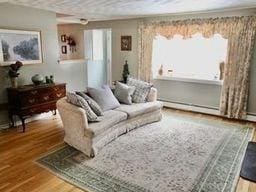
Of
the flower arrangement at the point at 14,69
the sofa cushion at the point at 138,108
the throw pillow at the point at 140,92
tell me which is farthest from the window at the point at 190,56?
the flower arrangement at the point at 14,69

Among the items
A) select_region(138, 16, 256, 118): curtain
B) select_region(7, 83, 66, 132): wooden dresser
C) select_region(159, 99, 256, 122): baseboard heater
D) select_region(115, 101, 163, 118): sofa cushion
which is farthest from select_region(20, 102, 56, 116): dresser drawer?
select_region(138, 16, 256, 118): curtain

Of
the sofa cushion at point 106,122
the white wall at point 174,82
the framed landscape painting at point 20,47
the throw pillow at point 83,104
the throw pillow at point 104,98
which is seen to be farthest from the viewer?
the white wall at point 174,82

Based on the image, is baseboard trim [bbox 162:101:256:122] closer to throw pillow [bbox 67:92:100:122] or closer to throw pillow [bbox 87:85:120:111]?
throw pillow [bbox 87:85:120:111]

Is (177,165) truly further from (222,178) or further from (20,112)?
(20,112)

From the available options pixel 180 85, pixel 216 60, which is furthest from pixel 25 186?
pixel 216 60

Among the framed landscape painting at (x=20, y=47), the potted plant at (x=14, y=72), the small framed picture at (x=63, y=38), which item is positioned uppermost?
the small framed picture at (x=63, y=38)

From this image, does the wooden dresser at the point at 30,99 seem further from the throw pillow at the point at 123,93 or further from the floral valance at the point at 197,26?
the floral valance at the point at 197,26

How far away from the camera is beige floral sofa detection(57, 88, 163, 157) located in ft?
10.1

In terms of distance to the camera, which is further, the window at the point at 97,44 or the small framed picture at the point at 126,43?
the window at the point at 97,44

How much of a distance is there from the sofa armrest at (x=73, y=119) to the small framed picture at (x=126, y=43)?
10.3 feet

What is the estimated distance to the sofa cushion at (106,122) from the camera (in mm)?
3053

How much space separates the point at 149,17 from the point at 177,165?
13.0 feet

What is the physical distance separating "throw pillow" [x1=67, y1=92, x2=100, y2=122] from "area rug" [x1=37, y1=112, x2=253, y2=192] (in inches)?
20.4

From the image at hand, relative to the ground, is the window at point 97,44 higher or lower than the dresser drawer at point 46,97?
higher
